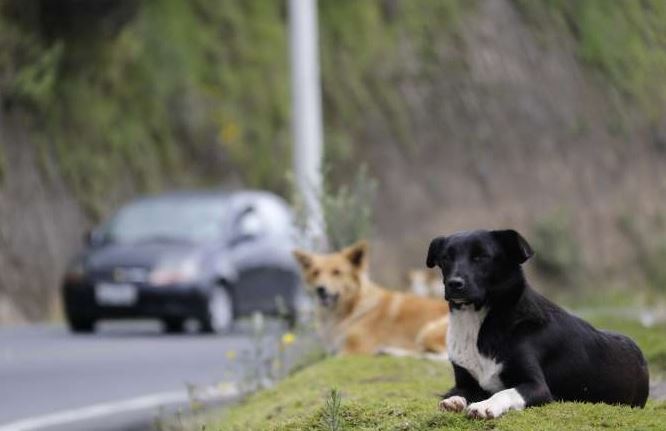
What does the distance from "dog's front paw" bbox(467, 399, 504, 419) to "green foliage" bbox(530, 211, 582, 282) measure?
29090mm

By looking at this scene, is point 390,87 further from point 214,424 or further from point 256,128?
point 214,424

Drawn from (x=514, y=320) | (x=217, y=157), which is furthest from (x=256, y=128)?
(x=514, y=320)

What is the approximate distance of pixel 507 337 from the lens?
23.3 ft

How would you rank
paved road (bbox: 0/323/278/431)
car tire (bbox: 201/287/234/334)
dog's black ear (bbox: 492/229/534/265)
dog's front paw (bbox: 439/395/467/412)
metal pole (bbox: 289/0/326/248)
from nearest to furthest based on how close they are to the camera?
dog's front paw (bbox: 439/395/467/412)
dog's black ear (bbox: 492/229/534/265)
paved road (bbox: 0/323/278/431)
metal pole (bbox: 289/0/326/248)
car tire (bbox: 201/287/234/334)

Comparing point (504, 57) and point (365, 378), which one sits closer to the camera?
point (365, 378)

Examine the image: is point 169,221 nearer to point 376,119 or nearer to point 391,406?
point 391,406

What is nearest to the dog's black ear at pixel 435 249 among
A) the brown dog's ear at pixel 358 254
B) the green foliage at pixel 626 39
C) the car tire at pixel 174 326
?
the brown dog's ear at pixel 358 254

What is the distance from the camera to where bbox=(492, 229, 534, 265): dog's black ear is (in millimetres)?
7145

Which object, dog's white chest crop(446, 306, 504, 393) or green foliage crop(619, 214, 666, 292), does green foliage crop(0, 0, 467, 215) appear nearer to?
green foliage crop(619, 214, 666, 292)

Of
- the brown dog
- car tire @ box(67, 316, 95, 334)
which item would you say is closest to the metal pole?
car tire @ box(67, 316, 95, 334)

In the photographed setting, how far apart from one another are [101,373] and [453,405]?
915 centimetres

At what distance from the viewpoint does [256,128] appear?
108 ft

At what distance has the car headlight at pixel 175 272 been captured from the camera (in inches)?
813

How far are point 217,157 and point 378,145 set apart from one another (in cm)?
597
